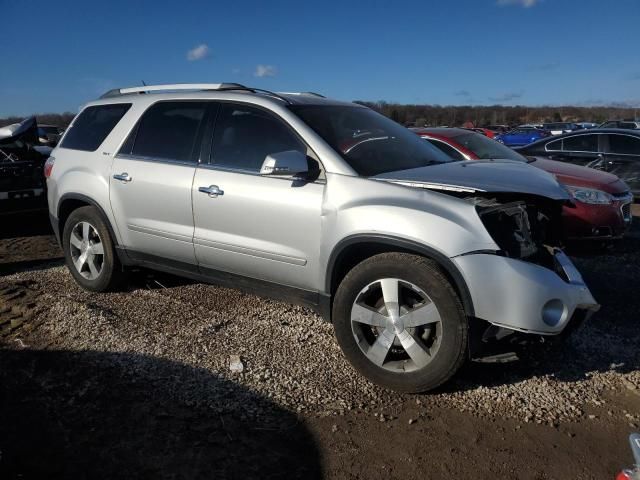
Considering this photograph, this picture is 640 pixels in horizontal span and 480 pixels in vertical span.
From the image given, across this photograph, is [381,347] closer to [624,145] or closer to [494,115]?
[624,145]

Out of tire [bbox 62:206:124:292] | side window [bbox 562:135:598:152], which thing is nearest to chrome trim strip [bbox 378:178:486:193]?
tire [bbox 62:206:124:292]

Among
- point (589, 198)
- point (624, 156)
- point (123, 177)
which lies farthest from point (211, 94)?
point (624, 156)

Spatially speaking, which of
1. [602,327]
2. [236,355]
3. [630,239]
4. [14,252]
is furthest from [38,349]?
[630,239]

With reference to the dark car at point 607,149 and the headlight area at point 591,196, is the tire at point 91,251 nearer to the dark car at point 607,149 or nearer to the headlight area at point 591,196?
the headlight area at point 591,196

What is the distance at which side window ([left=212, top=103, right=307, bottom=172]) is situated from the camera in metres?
3.88

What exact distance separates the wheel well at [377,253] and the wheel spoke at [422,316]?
0.55ft

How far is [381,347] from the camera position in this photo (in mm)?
3346

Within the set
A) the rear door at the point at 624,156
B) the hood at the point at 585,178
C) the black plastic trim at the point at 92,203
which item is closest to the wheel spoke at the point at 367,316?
the black plastic trim at the point at 92,203

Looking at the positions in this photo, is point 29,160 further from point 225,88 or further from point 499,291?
point 499,291

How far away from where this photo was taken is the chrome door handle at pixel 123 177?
4.55m

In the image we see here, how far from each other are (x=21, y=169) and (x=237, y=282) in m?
4.86

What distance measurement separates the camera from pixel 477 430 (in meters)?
2.99

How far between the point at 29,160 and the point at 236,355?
17.9 ft

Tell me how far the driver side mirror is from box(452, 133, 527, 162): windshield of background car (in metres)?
4.02
